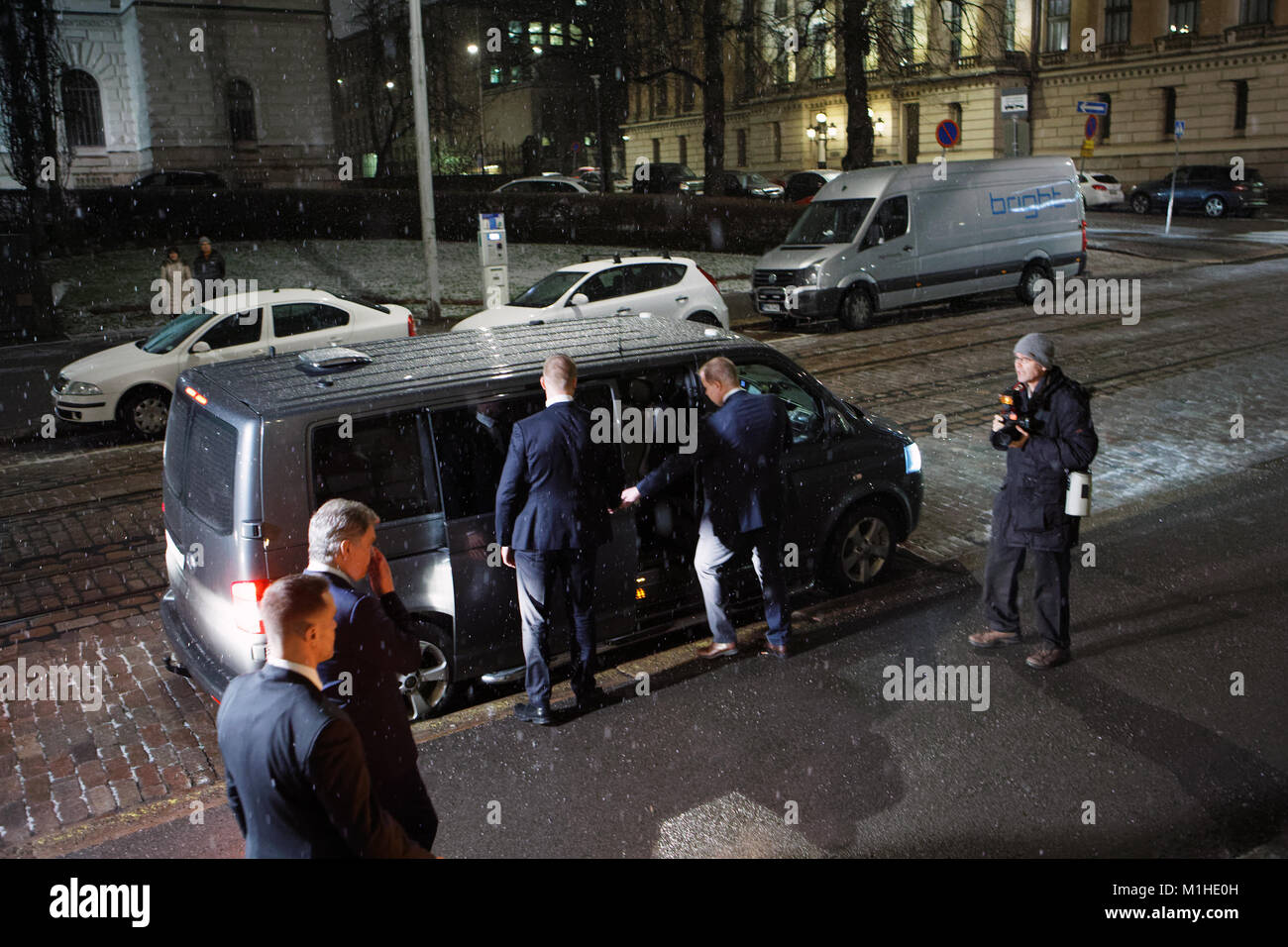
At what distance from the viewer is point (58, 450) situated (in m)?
12.1

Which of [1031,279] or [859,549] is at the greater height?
[1031,279]

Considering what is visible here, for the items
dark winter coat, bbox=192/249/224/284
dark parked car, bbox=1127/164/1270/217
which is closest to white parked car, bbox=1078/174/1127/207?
dark parked car, bbox=1127/164/1270/217

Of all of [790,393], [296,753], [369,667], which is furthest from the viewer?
[790,393]

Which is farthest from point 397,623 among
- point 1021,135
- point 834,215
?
point 1021,135

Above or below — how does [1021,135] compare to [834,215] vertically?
above

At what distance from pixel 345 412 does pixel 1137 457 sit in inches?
307

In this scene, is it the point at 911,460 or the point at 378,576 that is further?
the point at 911,460

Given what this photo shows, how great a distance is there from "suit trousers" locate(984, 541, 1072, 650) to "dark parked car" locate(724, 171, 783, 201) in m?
33.1

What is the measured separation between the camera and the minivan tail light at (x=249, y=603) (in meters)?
4.88

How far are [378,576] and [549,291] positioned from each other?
1215cm

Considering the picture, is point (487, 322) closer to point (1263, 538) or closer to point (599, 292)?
point (599, 292)

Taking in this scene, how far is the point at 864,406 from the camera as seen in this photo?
1236cm

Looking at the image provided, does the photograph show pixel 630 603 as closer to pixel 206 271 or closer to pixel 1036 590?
pixel 1036 590

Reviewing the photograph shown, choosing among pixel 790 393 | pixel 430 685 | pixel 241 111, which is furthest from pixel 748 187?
pixel 430 685
